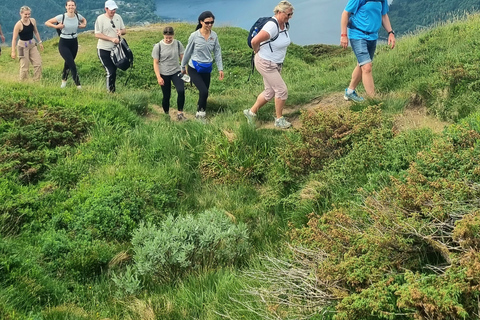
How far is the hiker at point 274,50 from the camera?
6.33 m

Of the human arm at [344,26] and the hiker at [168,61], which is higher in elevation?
the human arm at [344,26]

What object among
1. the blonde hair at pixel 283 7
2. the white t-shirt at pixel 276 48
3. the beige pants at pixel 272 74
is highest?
the blonde hair at pixel 283 7

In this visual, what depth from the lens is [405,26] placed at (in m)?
84.9

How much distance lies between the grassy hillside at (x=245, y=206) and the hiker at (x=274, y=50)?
25.0 inches

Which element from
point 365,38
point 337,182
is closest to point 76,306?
point 337,182

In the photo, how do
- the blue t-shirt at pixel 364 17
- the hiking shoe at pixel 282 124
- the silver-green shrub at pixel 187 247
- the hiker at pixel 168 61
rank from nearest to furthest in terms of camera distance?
the silver-green shrub at pixel 187 247, the blue t-shirt at pixel 364 17, the hiking shoe at pixel 282 124, the hiker at pixel 168 61

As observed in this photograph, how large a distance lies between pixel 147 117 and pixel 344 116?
14.7ft

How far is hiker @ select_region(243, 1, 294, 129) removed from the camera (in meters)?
6.33

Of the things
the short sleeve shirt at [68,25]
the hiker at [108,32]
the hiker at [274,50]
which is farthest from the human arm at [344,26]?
the short sleeve shirt at [68,25]

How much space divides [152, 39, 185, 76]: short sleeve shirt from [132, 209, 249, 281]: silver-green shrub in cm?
418

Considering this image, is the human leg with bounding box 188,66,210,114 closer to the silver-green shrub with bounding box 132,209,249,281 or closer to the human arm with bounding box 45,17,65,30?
the human arm with bounding box 45,17,65,30

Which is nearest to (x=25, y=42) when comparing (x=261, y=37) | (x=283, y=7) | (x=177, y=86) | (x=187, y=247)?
(x=177, y=86)

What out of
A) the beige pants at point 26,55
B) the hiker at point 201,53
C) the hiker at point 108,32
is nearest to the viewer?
the hiker at point 201,53

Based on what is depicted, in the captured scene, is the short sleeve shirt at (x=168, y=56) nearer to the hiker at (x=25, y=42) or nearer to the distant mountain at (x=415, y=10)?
the hiker at (x=25, y=42)
